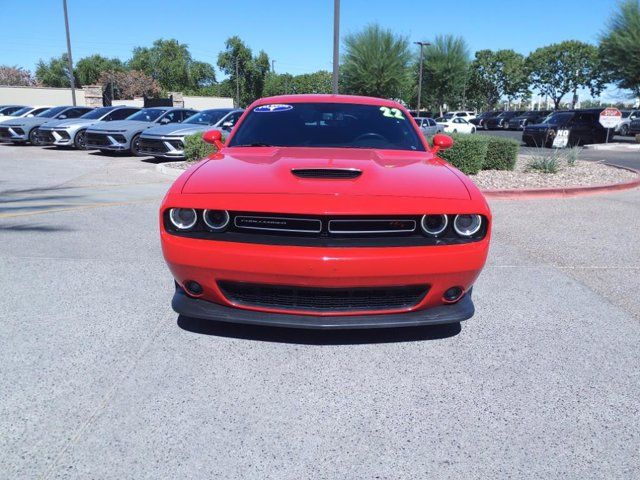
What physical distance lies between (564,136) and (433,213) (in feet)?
48.8

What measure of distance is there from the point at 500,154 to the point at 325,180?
8764 millimetres

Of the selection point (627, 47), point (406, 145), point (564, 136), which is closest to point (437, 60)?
point (627, 47)

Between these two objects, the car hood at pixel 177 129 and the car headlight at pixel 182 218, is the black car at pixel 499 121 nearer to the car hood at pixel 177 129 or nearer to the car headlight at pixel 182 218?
the car hood at pixel 177 129

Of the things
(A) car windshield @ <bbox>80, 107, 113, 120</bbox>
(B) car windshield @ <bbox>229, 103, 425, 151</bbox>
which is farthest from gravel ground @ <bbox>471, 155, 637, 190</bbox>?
(A) car windshield @ <bbox>80, 107, 113, 120</bbox>

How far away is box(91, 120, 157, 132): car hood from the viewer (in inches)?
606

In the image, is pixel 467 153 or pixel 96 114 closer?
pixel 467 153

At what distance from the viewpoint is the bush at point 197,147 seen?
1141 centimetres

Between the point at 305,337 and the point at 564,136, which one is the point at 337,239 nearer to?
the point at 305,337

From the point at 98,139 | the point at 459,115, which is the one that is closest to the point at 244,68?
the point at 459,115

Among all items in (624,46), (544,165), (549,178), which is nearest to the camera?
(549,178)

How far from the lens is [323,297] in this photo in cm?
282

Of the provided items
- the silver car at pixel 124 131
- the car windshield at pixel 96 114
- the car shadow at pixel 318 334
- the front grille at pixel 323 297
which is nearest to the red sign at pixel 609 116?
the silver car at pixel 124 131

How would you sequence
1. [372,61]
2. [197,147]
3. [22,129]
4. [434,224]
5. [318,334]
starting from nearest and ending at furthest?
1. [434,224]
2. [318,334]
3. [197,147]
4. [22,129]
5. [372,61]

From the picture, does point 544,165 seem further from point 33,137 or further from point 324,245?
point 33,137
